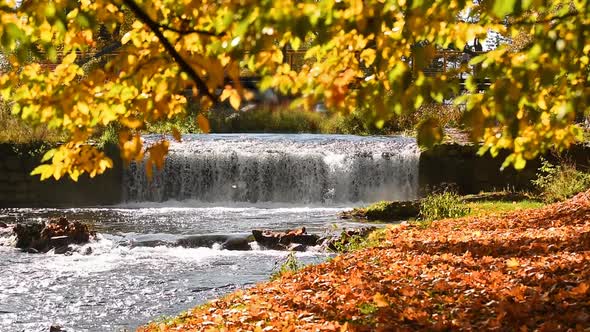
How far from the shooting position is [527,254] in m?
7.56

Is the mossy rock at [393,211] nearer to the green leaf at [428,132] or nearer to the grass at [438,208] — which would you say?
the grass at [438,208]

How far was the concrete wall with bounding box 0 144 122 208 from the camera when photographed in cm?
1889

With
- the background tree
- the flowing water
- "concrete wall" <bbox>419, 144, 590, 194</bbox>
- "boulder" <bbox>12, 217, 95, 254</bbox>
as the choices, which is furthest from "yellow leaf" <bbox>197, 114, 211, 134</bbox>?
"concrete wall" <bbox>419, 144, 590, 194</bbox>

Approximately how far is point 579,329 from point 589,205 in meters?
6.28

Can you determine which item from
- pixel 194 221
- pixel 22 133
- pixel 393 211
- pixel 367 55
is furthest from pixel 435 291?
pixel 22 133

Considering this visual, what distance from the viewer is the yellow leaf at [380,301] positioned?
5.80m

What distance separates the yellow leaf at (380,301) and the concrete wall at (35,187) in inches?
559

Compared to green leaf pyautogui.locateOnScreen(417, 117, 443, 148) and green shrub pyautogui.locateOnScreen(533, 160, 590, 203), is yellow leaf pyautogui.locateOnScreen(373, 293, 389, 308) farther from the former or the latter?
green shrub pyautogui.locateOnScreen(533, 160, 590, 203)

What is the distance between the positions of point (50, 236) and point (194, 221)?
3732 mm

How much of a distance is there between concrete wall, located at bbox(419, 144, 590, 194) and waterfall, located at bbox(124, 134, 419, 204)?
651 mm

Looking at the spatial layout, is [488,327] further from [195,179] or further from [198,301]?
[195,179]

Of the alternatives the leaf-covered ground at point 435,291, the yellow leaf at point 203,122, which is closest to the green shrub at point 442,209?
the leaf-covered ground at point 435,291

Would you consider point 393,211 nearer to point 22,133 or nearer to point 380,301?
point 380,301

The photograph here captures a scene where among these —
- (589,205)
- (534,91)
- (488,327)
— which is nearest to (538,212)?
(589,205)
